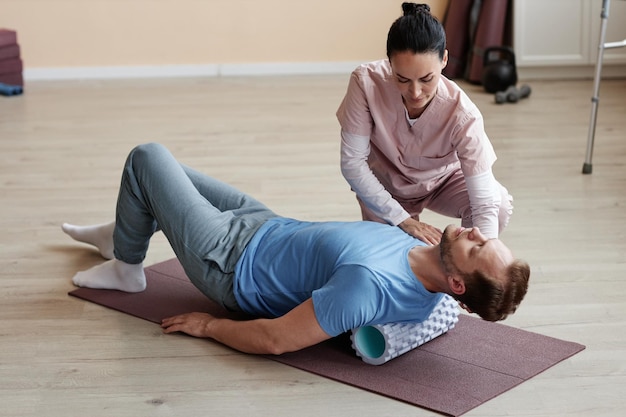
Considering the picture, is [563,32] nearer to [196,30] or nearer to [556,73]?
[556,73]

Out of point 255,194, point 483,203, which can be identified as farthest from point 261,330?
point 255,194

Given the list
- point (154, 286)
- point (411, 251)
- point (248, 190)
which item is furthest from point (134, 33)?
point (411, 251)

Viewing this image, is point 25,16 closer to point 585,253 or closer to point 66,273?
point 66,273

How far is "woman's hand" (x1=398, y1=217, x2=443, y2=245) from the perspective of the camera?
7.68ft

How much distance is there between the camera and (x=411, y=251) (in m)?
2.14

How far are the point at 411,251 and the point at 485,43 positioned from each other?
3845 mm

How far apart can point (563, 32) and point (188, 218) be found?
157 inches

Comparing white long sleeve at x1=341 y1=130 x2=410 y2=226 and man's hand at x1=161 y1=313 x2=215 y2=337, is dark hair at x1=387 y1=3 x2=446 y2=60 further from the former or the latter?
man's hand at x1=161 y1=313 x2=215 y2=337

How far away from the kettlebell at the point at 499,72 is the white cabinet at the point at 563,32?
247mm

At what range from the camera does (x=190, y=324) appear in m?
2.35

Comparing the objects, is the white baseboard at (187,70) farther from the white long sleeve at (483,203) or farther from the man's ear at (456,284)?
the man's ear at (456,284)

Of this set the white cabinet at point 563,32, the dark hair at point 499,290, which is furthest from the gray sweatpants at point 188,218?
the white cabinet at point 563,32

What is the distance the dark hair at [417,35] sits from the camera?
2156 millimetres

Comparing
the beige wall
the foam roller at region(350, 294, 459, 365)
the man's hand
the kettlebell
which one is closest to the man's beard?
the foam roller at region(350, 294, 459, 365)
